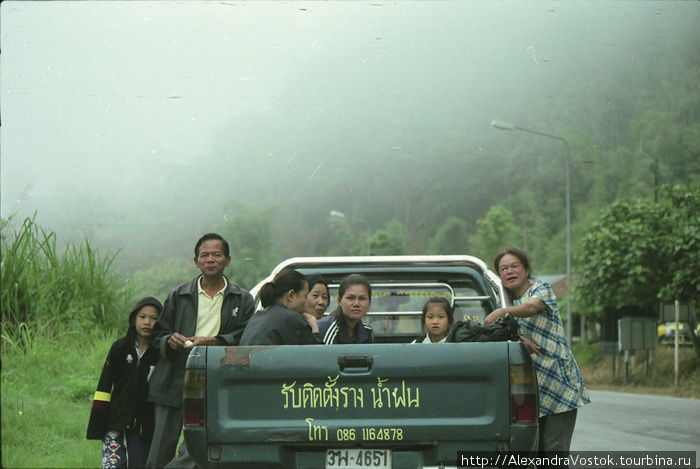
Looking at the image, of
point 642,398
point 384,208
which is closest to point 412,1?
point 642,398

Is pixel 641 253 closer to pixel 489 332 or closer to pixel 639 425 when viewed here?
pixel 639 425

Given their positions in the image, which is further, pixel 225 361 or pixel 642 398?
pixel 642 398

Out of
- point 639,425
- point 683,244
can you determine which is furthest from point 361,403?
point 683,244

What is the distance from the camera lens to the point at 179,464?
215 inches

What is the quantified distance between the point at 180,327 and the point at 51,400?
467 centimetres

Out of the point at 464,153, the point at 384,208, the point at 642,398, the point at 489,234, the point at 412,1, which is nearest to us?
the point at 412,1

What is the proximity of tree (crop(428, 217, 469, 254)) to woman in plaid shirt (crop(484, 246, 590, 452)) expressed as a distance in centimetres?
9378

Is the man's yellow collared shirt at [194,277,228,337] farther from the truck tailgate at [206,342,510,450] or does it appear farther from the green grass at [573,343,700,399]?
the green grass at [573,343,700,399]

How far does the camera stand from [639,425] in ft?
40.3

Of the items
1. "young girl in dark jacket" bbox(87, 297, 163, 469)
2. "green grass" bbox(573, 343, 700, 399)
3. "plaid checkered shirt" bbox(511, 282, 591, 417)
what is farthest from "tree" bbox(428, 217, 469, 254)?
"plaid checkered shirt" bbox(511, 282, 591, 417)

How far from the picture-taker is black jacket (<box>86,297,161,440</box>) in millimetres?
5742

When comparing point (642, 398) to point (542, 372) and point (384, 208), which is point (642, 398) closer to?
point (542, 372)

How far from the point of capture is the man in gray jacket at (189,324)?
578 cm

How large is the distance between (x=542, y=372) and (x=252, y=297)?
1958 mm
